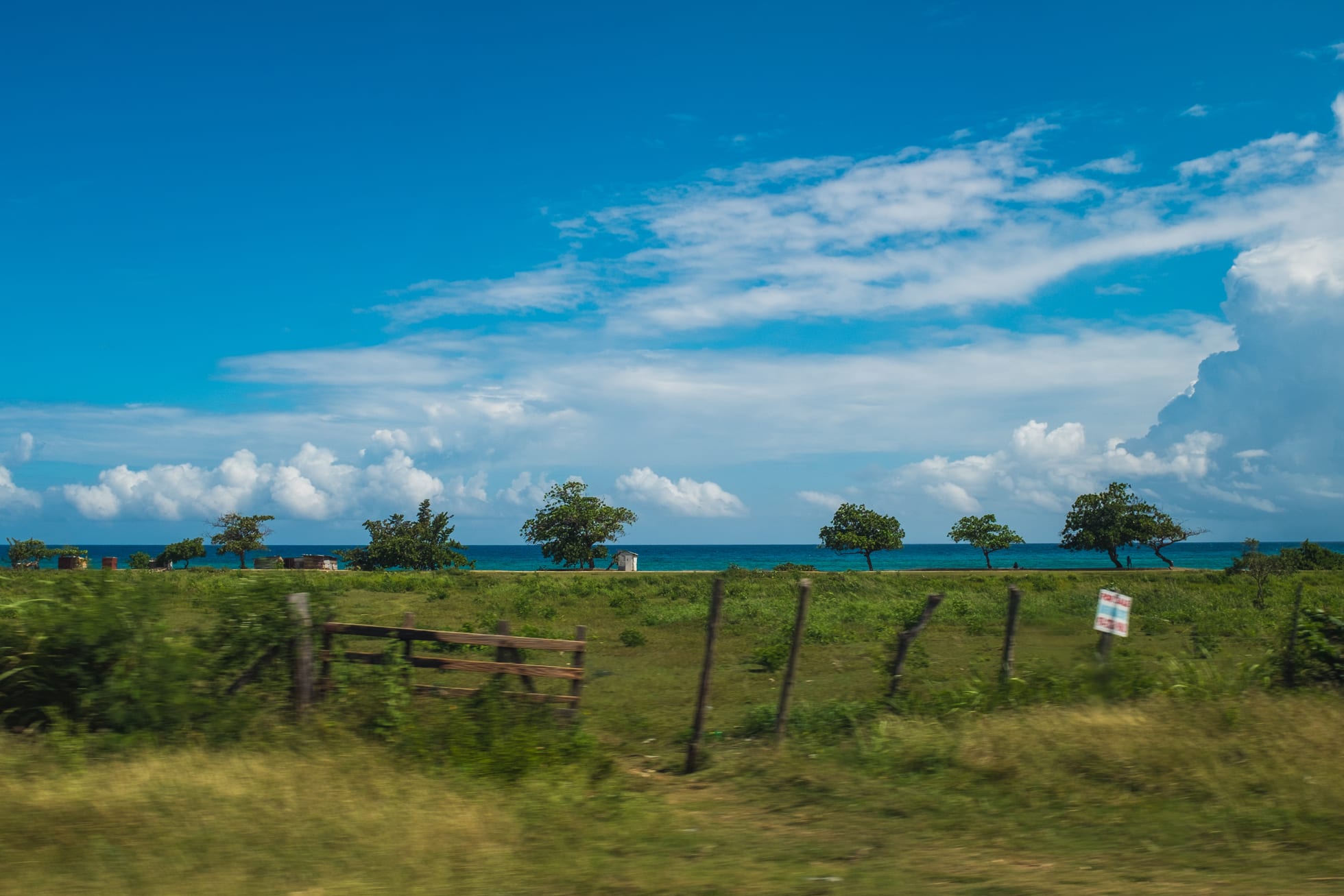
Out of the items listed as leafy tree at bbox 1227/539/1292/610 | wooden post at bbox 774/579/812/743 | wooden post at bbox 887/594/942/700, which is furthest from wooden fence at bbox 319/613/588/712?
leafy tree at bbox 1227/539/1292/610

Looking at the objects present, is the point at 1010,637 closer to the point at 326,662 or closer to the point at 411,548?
the point at 326,662

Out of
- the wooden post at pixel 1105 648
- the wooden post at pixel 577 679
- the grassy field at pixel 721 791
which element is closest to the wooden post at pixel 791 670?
the grassy field at pixel 721 791

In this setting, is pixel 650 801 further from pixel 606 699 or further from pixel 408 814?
pixel 606 699

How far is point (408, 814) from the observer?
755 cm

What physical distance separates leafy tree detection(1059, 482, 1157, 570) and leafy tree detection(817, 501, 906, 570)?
14273 millimetres

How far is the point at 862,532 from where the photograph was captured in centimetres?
8081

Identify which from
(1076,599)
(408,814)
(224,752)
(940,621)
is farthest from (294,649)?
(1076,599)

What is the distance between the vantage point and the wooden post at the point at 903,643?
1195cm

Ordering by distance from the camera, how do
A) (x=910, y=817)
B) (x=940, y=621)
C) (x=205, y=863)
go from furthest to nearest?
1. (x=940, y=621)
2. (x=910, y=817)
3. (x=205, y=863)

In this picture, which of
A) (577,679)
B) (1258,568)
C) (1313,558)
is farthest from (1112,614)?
(1313,558)

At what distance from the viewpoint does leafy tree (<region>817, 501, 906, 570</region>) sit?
260ft

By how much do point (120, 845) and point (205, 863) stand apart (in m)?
0.72

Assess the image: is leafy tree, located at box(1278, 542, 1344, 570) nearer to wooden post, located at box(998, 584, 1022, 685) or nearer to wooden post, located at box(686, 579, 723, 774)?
wooden post, located at box(998, 584, 1022, 685)

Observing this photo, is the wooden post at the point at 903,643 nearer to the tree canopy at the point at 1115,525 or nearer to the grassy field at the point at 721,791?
the grassy field at the point at 721,791
